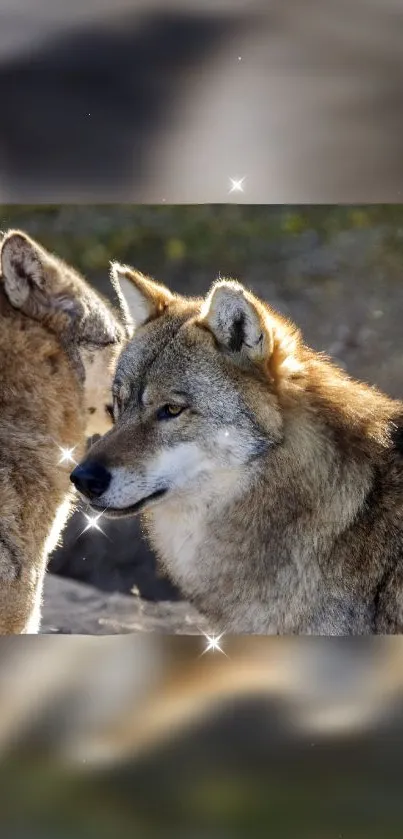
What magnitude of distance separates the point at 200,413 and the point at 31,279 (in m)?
0.89

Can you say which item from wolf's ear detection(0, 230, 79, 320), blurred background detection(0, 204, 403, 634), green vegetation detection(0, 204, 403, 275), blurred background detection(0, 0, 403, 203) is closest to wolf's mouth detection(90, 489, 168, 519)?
wolf's ear detection(0, 230, 79, 320)

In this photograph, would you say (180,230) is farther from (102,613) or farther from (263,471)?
A: (263,471)

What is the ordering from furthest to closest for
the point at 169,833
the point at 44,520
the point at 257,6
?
the point at 44,520 → the point at 257,6 → the point at 169,833

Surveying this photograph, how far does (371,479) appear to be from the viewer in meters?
3.52

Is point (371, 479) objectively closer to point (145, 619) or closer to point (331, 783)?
point (331, 783)

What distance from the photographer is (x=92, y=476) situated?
3.46 m

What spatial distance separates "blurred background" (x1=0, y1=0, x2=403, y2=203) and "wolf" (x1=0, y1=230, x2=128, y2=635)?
0.95 metres

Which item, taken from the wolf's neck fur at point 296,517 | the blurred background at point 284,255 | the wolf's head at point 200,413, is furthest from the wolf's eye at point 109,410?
the blurred background at point 284,255

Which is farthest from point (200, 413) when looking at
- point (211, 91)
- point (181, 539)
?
point (211, 91)

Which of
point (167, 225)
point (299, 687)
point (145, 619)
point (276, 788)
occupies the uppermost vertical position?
point (167, 225)

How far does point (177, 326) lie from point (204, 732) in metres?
1.60

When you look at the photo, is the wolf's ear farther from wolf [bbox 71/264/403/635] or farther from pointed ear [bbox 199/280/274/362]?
pointed ear [bbox 199/280/274/362]

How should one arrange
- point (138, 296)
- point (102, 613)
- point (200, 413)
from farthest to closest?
point (102, 613) → point (138, 296) → point (200, 413)

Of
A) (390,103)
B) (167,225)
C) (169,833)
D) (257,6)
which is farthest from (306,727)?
(167,225)
